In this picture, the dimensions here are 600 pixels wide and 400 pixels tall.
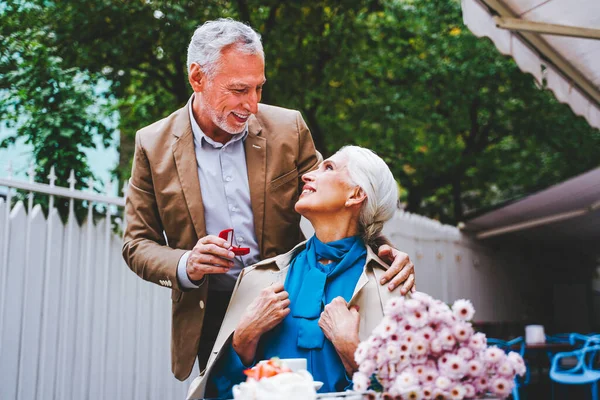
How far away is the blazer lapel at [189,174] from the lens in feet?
8.89

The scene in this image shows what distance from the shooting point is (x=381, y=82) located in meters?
12.9

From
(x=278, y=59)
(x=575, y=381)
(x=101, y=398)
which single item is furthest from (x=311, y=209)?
(x=278, y=59)

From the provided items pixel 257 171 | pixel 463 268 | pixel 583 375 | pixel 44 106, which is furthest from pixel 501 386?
pixel 463 268

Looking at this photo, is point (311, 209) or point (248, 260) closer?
point (311, 209)

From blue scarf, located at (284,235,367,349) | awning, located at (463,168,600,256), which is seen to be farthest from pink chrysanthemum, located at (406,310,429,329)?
awning, located at (463,168,600,256)

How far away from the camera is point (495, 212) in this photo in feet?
33.1

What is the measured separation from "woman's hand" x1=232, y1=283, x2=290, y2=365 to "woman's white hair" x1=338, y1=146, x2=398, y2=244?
46 centimetres

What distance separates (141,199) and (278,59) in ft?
23.7

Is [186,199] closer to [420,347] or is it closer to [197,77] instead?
[197,77]

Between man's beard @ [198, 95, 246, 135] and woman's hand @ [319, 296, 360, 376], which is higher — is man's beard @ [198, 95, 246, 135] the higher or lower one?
the higher one

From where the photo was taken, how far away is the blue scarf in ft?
7.66

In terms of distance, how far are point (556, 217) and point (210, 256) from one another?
26.1 feet

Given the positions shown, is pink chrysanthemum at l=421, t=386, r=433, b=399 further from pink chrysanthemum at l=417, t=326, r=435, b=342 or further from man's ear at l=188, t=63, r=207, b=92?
man's ear at l=188, t=63, r=207, b=92

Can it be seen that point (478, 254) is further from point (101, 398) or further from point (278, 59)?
point (101, 398)
